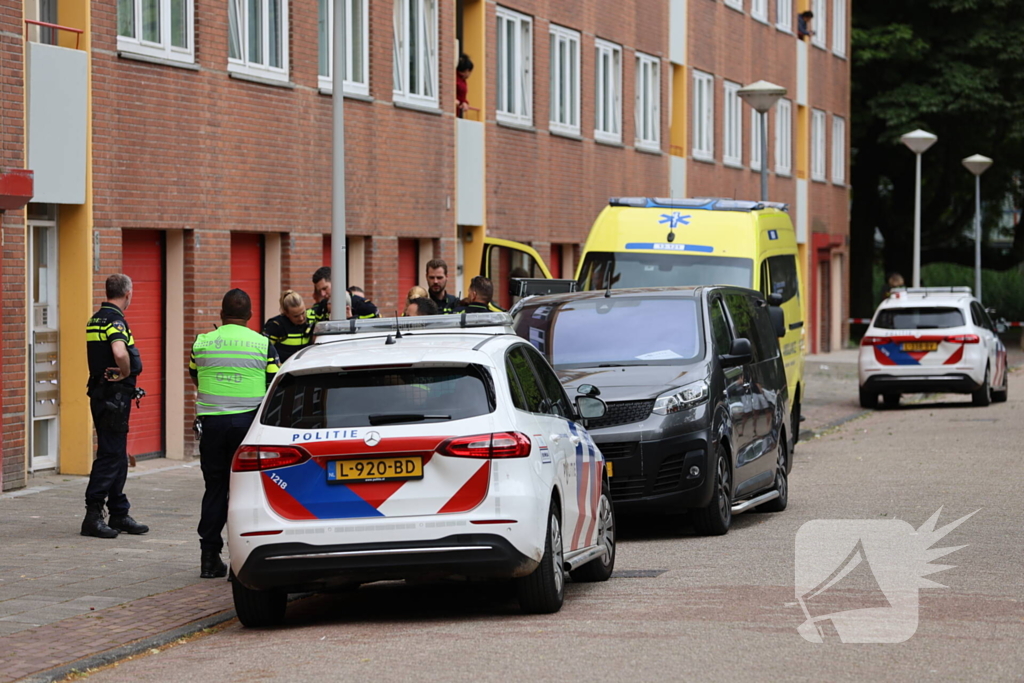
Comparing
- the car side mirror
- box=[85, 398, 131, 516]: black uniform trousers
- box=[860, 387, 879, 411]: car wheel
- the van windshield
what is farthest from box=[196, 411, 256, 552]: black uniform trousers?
box=[860, 387, 879, 411]: car wheel

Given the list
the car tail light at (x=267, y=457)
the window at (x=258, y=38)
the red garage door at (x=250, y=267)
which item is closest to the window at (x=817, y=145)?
the window at (x=258, y=38)

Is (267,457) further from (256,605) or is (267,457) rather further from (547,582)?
(547,582)

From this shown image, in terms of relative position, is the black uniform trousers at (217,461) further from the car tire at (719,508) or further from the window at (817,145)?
the window at (817,145)

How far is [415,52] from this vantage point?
79.5 feet

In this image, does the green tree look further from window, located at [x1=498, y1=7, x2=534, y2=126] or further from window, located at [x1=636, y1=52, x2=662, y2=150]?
window, located at [x1=498, y1=7, x2=534, y2=126]

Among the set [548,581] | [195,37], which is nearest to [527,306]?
[548,581]

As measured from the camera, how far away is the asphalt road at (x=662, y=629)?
24.6 ft

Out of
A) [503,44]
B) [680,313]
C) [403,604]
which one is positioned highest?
[503,44]

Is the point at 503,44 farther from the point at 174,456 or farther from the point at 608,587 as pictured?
the point at 608,587

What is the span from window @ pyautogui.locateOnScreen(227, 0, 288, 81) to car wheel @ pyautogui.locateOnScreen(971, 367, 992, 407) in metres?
12.0

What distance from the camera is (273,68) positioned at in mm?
20281

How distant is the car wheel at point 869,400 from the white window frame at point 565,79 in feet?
21.6

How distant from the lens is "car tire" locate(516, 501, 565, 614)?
8.88 m

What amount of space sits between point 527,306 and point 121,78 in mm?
5704
